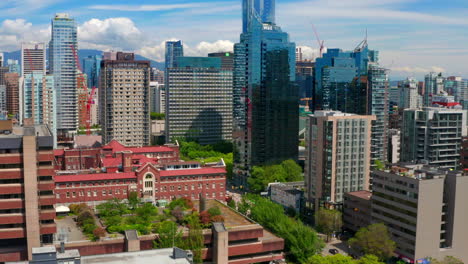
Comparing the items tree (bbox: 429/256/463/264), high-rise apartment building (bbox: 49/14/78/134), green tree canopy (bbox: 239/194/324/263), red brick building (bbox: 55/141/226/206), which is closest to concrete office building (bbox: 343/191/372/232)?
green tree canopy (bbox: 239/194/324/263)

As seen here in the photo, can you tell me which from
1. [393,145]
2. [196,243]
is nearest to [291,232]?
[196,243]

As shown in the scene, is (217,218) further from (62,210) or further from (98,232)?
(62,210)

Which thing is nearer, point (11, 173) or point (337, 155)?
point (11, 173)

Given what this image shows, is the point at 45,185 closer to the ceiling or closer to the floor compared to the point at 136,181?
closer to the ceiling

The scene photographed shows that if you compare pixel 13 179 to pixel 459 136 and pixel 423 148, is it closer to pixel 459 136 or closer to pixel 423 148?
pixel 423 148

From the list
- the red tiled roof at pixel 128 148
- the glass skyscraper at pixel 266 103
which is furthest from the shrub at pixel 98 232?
the glass skyscraper at pixel 266 103
